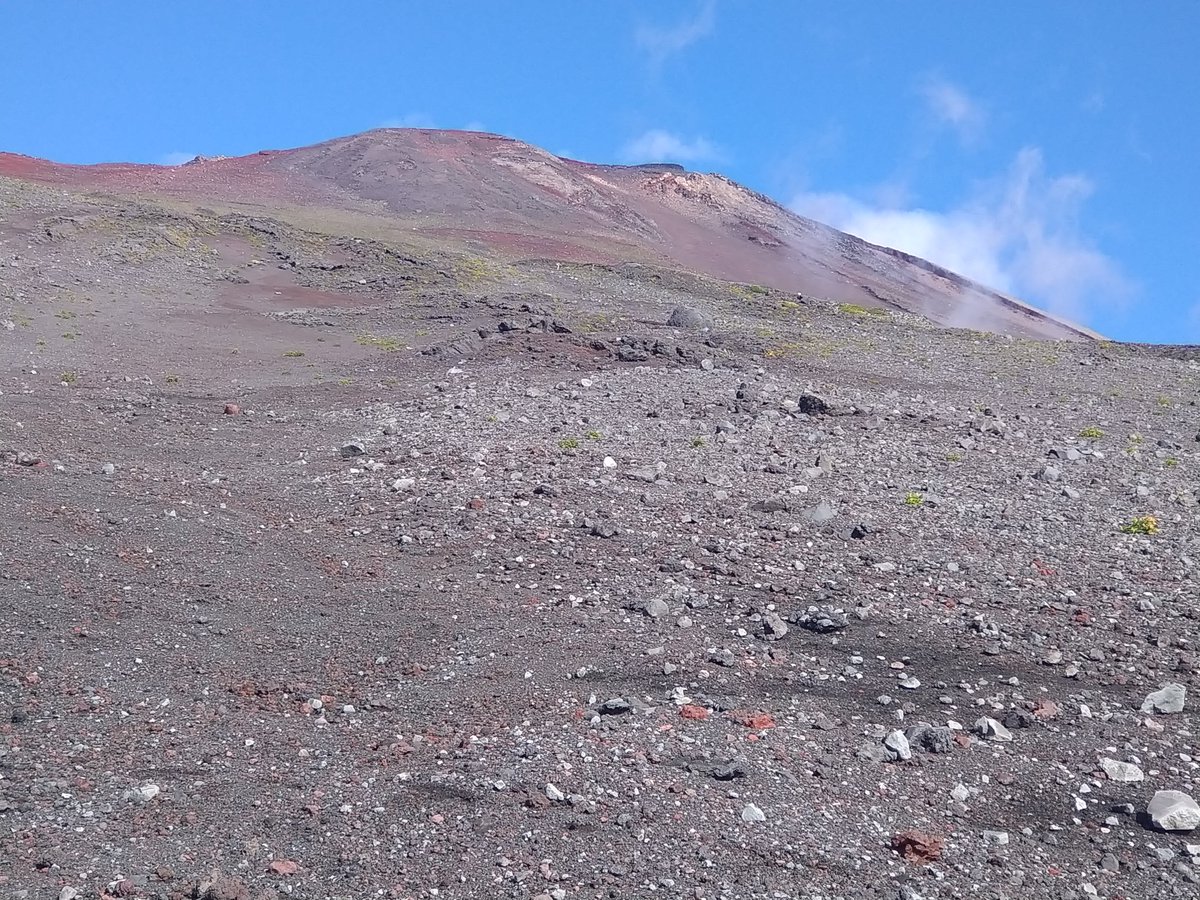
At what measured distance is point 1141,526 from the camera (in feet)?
30.5

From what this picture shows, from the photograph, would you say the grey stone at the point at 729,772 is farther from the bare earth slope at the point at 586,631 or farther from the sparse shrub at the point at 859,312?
the sparse shrub at the point at 859,312

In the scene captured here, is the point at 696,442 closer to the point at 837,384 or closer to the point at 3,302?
the point at 837,384

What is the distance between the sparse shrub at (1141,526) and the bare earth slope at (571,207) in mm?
25287

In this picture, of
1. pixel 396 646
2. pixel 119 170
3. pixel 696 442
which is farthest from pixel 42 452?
pixel 119 170

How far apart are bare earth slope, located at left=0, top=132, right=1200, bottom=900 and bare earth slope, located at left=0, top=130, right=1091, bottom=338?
21247 mm

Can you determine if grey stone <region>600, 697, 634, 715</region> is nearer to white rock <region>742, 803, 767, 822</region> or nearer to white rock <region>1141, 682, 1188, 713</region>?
white rock <region>742, 803, 767, 822</region>

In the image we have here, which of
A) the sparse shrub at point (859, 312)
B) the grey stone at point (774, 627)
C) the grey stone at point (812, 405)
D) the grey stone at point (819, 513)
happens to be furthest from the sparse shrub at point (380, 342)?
the grey stone at point (774, 627)

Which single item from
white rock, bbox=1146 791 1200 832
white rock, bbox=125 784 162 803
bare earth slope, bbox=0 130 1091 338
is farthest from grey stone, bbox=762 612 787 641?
bare earth slope, bbox=0 130 1091 338

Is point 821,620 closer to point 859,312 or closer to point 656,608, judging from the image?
point 656,608

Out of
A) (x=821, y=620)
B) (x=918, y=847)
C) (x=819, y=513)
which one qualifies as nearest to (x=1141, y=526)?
(x=819, y=513)

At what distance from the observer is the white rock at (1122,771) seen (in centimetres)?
545

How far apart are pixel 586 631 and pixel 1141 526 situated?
5.40m

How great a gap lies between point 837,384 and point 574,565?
8654 millimetres

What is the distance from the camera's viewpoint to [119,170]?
4378 cm
